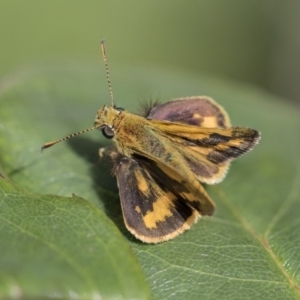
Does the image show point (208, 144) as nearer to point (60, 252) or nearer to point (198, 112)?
point (198, 112)

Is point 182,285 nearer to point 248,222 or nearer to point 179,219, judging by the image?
point 179,219

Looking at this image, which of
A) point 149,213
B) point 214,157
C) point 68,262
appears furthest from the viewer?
point 214,157

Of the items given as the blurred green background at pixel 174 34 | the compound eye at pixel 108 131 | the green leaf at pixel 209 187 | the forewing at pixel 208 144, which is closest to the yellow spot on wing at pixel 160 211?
the green leaf at pixel 209 187

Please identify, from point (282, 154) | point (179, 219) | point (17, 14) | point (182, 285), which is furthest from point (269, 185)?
point (17, 14)

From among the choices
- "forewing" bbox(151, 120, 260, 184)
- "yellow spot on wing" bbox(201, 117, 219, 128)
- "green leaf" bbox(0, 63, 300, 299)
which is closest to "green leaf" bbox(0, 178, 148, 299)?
"green leaf" bbox(0, 63, 300, 299)

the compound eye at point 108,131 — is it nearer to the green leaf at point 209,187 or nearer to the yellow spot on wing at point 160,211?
the green leaf at point 209,187
